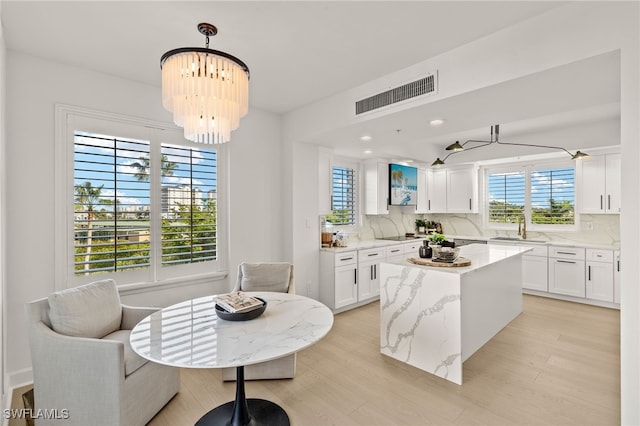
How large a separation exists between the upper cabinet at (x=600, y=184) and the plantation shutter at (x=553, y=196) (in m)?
0.26

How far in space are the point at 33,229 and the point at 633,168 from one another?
4126mm

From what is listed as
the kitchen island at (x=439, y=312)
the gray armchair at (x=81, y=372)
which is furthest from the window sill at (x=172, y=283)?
the kitchen island at (x=439, y=312)

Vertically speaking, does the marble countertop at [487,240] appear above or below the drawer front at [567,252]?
above

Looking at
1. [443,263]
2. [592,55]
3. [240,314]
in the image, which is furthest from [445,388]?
[592,55]

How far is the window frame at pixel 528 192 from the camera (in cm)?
491

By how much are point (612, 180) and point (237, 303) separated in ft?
17.7

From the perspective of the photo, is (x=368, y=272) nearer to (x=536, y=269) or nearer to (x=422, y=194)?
(x=422, y=194)

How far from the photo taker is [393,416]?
6.87 feet

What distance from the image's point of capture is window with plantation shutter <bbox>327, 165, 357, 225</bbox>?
493 cm

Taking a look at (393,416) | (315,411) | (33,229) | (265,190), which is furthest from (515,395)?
(33,229)

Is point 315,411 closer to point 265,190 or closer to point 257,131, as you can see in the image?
point 265,190

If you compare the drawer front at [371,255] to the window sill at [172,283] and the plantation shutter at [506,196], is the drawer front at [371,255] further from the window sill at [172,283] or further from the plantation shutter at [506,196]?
the plantation shutter at [506,196]

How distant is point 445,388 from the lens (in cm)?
241

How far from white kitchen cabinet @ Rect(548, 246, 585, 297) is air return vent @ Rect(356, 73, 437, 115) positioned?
3.82 meters
